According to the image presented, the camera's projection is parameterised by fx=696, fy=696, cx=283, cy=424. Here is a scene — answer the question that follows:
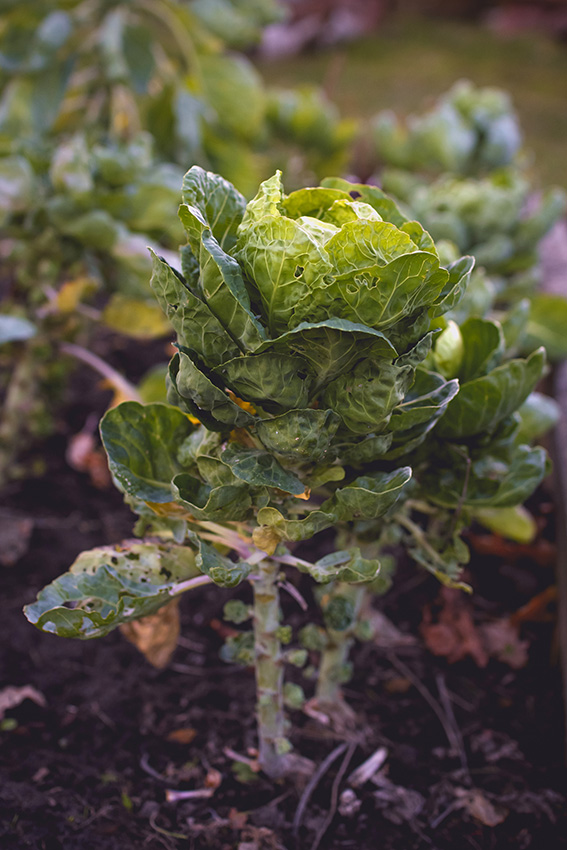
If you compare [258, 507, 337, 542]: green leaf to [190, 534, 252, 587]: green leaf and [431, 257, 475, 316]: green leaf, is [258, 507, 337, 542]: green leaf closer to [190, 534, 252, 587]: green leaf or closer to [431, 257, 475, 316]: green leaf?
[190, 534, 252, 587]: green leaf

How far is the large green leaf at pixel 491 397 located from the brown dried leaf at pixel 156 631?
1.70ft

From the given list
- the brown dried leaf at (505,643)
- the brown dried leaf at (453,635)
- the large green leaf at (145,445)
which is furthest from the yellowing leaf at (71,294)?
the brown dried leaf at (505,643)

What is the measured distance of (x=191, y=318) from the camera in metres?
0.78

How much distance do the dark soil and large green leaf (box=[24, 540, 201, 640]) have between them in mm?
384

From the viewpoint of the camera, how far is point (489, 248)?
6.70 feet

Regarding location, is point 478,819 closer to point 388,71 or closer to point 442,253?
point 442,253

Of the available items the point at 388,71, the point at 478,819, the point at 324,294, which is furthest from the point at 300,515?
the point at 388,71

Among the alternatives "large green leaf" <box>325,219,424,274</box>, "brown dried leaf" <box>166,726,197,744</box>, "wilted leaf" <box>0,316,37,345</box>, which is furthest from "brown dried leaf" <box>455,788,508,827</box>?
"wilted leaf" <box>0,316,37,345</box>

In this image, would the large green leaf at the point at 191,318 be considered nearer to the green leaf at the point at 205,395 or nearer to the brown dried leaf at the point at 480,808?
the green leaf at the point at 205,395

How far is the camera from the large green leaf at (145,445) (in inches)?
35.5

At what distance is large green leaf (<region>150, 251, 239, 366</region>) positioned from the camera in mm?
765

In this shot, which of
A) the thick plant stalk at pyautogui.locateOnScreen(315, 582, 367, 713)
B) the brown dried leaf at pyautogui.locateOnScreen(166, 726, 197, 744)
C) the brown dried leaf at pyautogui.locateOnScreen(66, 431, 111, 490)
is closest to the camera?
the thick plant stalk at pyautogui.locateOnScreen(315, 582, 367, 713)

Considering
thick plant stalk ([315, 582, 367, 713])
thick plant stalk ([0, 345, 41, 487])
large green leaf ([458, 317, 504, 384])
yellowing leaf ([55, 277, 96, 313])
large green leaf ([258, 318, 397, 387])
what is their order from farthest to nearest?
thick plant stalk ([0, 345, 41, 487]), yellowing leaf ([55, 277, 96, 313]), thick plant stalk ([315, 582, 367, 713]), large green leaf ([458, 317, 504, 384]), large green leaf ([258, 318, 397, 387])

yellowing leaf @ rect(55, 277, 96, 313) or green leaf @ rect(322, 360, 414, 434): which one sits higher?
green leaf @ rect(322, 360, 414, 434)
